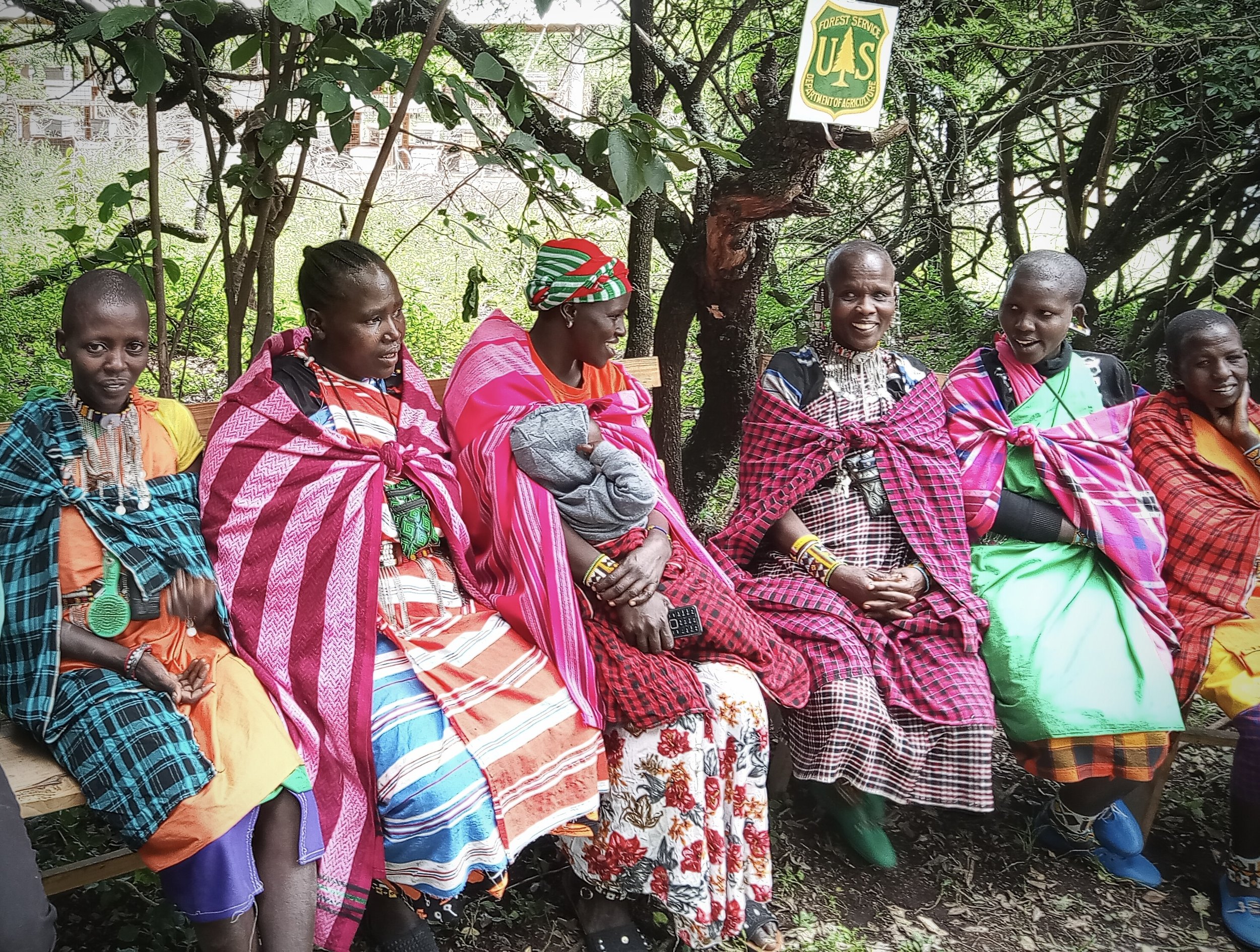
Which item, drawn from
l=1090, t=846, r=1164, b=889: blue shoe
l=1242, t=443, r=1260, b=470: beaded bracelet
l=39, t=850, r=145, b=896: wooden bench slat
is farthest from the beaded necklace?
l=1242, t=443, r=1260, b=470: beaded bracelet

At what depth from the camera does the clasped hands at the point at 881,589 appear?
10.2 ft

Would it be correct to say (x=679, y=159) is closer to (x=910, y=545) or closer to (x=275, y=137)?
(x=275, y=137)

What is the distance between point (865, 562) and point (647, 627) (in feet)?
2.88

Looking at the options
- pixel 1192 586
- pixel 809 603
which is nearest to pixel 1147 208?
pixel 1192 586

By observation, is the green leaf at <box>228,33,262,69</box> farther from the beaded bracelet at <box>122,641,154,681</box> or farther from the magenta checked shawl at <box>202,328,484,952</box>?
the beaded bracelet at <box>122,641,154,681</box>

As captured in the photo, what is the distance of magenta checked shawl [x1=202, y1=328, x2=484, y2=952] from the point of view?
2359mm

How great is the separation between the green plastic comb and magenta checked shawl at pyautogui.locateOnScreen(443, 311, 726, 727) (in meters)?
0.92

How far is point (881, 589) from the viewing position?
122 inches

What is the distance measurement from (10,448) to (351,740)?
3.51 feet

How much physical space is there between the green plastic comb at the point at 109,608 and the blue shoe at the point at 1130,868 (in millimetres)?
2973

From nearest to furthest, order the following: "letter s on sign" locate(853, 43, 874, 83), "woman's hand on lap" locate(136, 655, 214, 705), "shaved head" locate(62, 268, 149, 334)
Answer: "woman's hand on lap" locate(136, 655, 214, 705) < "shaved head" locate(62, 268, 149, 334) < "letter s on sign" locate(853, 43, 874, 83)

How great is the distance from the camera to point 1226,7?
15.5 feet

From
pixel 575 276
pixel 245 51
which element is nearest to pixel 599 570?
pixel 575 276

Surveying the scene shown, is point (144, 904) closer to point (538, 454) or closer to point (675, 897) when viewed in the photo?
point (675, 897)
